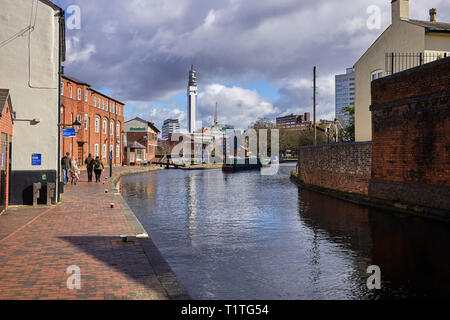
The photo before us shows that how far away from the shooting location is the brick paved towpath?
16.7 feet

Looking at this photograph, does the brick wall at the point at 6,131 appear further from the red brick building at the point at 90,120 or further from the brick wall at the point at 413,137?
the red brick building at the point at 90,120

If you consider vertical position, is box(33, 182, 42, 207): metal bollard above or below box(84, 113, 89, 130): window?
below

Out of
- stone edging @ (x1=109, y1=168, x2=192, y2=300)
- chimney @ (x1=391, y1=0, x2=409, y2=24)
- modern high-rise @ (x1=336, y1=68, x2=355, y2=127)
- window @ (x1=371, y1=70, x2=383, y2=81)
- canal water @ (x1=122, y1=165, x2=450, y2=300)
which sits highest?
modern high-rise @ (x1=336, y1=68, x2=355, y2=127)

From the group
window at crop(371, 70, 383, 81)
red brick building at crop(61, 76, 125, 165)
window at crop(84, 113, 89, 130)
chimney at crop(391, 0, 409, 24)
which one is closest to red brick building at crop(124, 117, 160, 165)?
red brick building at crop(61, 76, 125, 165)

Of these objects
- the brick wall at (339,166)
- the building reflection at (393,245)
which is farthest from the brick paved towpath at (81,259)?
the brick wall at (339,166)

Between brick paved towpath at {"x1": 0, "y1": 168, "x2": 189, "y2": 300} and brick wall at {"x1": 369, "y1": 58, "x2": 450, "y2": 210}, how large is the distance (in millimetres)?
9037

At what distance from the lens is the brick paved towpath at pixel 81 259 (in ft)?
16.7

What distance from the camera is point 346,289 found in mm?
5715

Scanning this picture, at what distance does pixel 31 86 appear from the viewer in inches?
523

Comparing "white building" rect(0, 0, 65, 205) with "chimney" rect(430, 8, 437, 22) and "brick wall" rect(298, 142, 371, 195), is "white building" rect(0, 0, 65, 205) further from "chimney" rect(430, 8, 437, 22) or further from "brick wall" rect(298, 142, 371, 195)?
"chimney" rect(430, 8, 437, 22)

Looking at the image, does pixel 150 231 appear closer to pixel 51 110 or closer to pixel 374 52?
pixel 51 110

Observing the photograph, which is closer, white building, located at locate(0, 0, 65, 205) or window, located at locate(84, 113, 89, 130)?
white building, located at locate(0, 0, 65, 205)

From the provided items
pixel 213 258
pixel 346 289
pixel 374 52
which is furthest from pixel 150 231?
pixel 374 52
